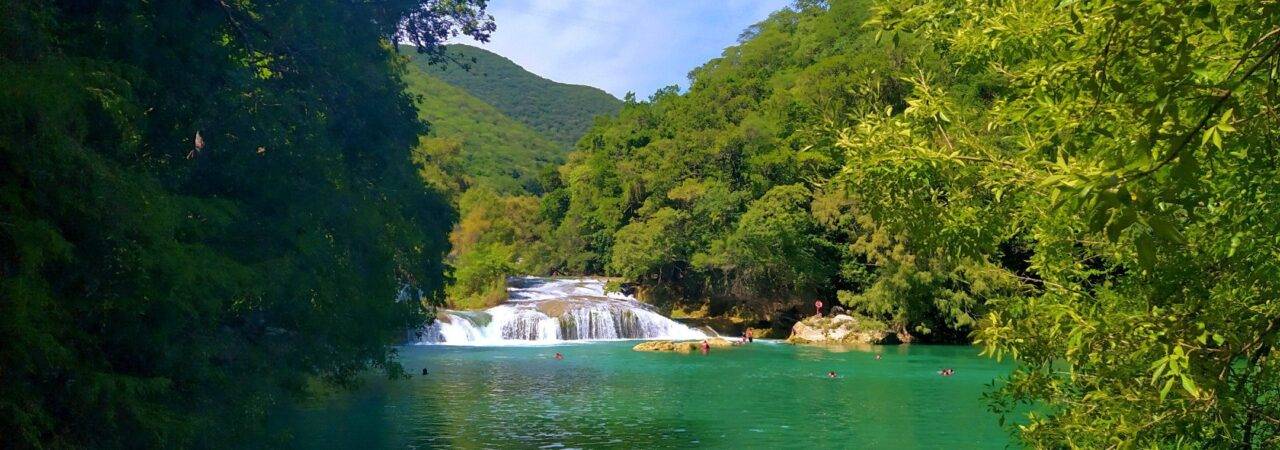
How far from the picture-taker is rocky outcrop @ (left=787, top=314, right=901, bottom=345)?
111ft

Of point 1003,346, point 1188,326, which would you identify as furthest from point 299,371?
point 1188,326

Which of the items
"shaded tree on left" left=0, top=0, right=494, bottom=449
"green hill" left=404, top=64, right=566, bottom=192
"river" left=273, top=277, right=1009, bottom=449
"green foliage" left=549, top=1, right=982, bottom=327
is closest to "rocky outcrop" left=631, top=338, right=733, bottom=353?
"river" left=273, top=277, right=1009, bottom=449

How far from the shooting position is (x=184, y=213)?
28.2ft

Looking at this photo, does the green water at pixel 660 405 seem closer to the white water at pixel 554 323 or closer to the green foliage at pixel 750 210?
the white water at pixel 554 323

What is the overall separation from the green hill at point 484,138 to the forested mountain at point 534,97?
42.8ft

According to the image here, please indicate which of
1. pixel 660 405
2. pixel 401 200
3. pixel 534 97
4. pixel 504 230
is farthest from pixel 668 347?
pixel 534 97

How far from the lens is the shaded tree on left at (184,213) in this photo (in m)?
6.76

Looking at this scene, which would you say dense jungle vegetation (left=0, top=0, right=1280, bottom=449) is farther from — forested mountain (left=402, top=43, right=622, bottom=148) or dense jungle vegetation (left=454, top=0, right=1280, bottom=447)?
forested mountain (left=402, top=43, right=622, bottom=148)

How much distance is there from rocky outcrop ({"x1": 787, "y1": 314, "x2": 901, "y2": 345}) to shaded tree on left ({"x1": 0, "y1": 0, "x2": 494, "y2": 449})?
22.5m

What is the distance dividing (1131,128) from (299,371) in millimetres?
10760

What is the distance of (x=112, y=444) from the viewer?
7.52 meters

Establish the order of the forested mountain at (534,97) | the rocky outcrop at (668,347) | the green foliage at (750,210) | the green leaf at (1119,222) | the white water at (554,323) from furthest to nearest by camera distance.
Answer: the forested mountain at (534,97), the green foliage at (750,210), the white water at (554,323), the rocky outcrop at (668,347), the green leaf at (1119,222)

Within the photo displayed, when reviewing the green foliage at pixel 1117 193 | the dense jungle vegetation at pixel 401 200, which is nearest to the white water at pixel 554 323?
the dense jungle vegetation at pixel 401 200

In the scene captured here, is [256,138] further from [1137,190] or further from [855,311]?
[855,311]
